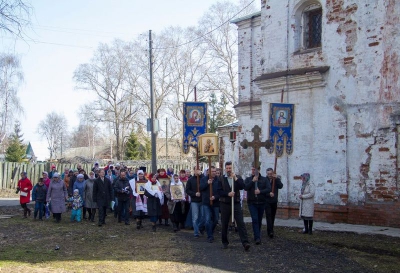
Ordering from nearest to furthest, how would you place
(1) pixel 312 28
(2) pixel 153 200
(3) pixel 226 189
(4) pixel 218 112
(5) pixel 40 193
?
(3) pixel 226 189, (2) pixel 153 200, (1) pixel 312 28, (5) pixel 40 193, (4) pixel 218 112

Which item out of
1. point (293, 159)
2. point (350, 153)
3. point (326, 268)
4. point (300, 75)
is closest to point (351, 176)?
point (350, 153)

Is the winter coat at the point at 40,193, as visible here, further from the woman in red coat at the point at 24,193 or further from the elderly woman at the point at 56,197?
the woman in red coat at the point at 24,193

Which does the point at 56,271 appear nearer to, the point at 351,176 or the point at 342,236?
the point at 342,236

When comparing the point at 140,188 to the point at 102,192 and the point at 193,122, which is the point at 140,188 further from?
the point at 193,122

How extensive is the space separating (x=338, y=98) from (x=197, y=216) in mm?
5857

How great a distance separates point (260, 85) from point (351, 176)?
14.3 ft

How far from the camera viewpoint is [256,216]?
40.9ft

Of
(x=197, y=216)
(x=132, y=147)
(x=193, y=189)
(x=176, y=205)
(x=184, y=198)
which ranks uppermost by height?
(x=132, y=147)

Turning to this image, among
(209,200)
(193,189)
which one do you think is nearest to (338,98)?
(193,189)

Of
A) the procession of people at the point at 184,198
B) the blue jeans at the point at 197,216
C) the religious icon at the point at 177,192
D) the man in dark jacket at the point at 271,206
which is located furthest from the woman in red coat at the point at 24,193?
the man in dark jacket at the point at 271,206

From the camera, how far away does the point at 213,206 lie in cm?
1358

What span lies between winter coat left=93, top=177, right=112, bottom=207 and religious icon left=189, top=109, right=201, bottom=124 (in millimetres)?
3341

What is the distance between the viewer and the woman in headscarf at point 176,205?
15.4 meters

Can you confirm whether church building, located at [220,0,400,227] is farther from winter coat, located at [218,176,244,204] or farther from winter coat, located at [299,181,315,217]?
winter coat, located at [218,176,244,204]
